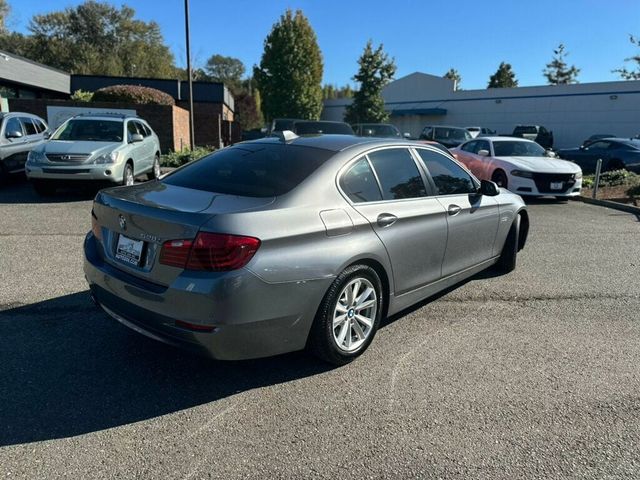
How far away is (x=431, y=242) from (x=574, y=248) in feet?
14.2

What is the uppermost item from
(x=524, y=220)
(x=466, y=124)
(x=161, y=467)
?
(x=466, y=124)

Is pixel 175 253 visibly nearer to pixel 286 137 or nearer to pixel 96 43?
pixel 286 137

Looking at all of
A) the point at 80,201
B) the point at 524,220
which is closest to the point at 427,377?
the point at 524,220

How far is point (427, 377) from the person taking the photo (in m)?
3.49

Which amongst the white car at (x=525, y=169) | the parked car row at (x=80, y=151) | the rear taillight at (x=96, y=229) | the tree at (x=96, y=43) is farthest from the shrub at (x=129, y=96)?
the tree at (x=96, y=43)

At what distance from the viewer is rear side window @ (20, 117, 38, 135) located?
472 inches

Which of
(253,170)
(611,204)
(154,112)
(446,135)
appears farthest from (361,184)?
(446,135)

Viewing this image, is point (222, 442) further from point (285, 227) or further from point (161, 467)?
point (285, 227)

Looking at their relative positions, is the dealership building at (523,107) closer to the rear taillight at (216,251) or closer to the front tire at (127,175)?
the front tire at (127,175)

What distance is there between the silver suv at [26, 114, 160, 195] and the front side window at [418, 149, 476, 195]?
7.10m

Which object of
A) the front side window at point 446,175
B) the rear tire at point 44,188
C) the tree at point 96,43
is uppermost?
the tree at point 96,43

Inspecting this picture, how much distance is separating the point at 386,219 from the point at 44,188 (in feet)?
28.4

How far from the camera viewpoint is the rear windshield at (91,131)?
34.1ft

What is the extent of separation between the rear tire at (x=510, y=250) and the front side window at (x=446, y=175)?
3.21 feet
